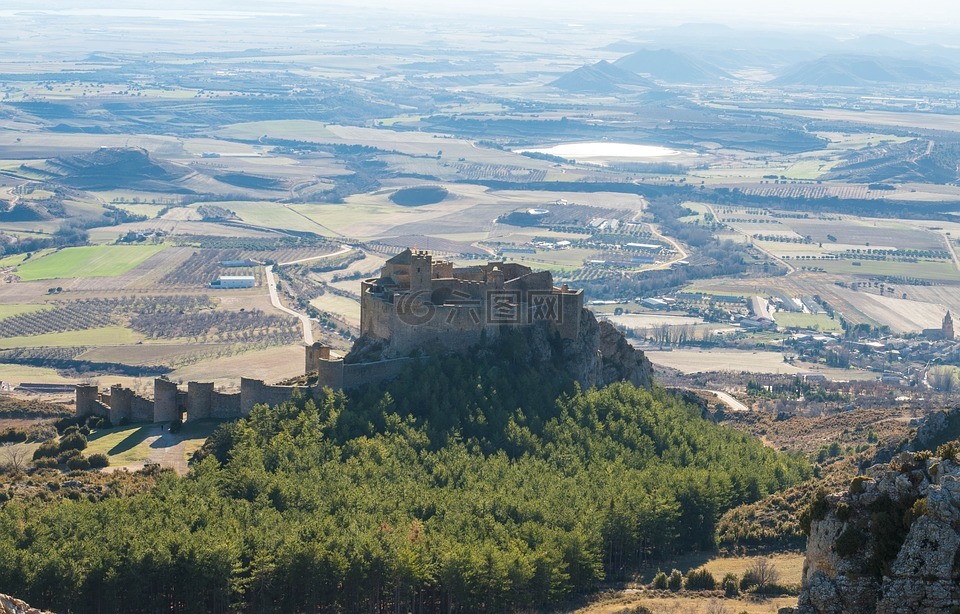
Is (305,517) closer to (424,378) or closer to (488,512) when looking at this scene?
(488,512)

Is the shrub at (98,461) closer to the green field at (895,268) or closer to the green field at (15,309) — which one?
the green field at (15,309)

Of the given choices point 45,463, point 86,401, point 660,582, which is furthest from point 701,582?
point 86,401

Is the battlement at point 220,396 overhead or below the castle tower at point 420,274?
below

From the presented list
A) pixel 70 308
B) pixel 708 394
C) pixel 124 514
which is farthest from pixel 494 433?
pixel 70 308

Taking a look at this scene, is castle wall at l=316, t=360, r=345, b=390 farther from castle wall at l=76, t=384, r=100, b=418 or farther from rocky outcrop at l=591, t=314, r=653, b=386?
rocky outcrop at l=591, t=314, r=653, b=386

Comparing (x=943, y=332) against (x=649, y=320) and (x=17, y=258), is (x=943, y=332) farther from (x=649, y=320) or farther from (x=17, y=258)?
(x=17, y=258)

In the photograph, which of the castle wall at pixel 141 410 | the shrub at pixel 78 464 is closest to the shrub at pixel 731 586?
the shrub at pixel 78 464

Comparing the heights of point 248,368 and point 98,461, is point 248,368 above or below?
below
